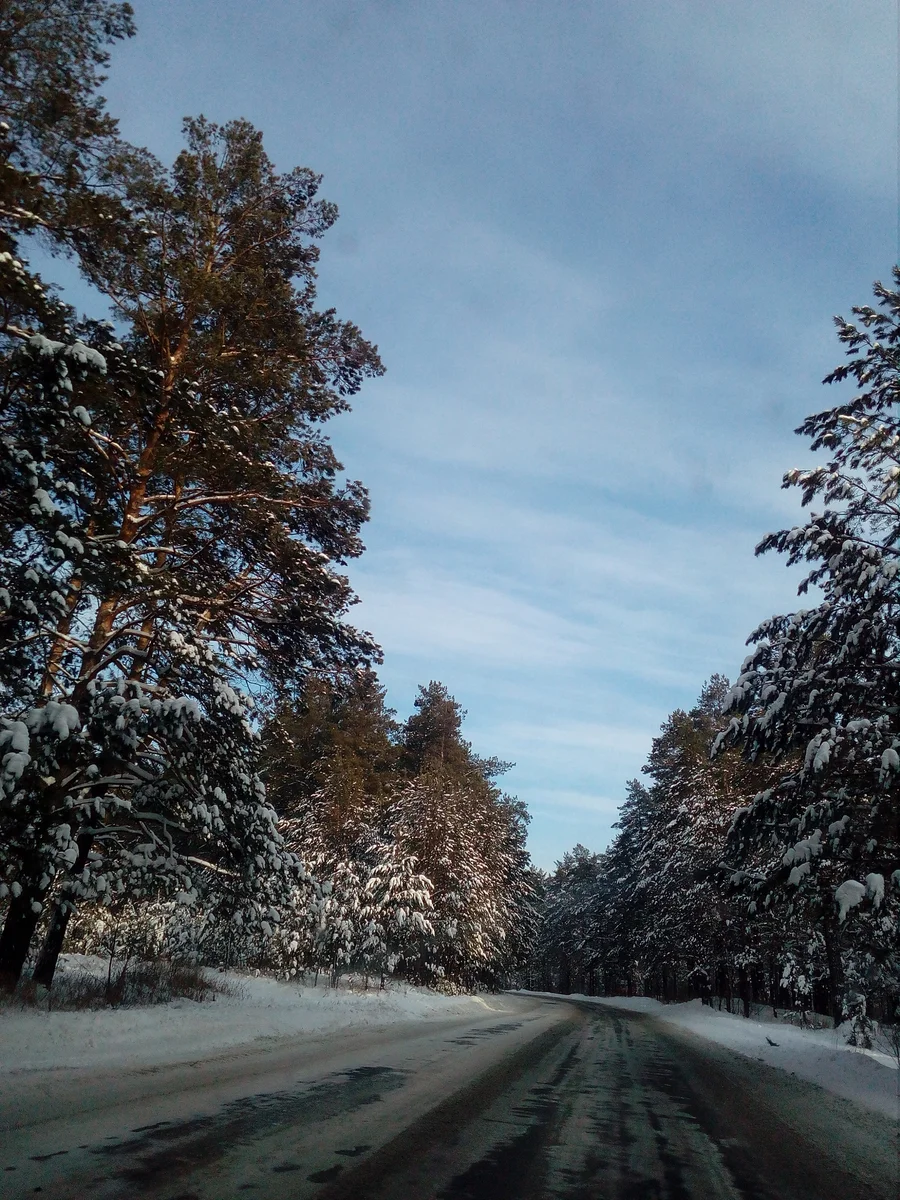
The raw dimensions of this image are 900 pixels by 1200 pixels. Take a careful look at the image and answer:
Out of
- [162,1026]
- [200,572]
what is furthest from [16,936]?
[200,572]

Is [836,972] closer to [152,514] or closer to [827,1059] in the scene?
[827,1059]

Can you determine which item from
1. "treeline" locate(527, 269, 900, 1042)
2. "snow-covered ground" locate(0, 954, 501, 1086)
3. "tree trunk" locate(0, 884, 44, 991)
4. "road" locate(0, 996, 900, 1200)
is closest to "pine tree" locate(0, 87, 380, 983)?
"tree trunk" locate(0, 884, 44, 991)

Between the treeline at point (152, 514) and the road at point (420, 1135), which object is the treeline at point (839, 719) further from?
the treeline at point (152, 514)

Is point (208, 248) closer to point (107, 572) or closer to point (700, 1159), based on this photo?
point (107, 572)

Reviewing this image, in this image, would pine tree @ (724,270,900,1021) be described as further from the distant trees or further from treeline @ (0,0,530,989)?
the distant trees

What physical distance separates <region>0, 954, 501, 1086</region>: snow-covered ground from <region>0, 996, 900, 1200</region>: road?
0.68 m

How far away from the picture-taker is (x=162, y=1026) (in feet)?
36.3

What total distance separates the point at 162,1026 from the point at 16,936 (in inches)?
103

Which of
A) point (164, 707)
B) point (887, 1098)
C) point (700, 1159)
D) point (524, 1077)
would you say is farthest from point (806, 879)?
point (164, 707)

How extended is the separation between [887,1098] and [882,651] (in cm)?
590

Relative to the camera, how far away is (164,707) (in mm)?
9883

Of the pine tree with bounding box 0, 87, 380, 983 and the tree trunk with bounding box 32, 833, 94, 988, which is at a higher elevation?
the pine tree with bounding box 0, 87, 380, 983

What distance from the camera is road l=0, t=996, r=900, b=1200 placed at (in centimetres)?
459

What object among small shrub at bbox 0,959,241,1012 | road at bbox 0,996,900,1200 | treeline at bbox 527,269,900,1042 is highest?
treeline at bbox 527,269,900,1042
